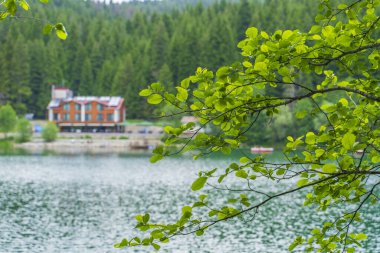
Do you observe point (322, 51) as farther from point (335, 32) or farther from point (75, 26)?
point (75, 26)

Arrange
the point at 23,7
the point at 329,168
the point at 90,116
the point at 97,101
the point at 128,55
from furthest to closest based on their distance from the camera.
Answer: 1. the point at 128,55
2. the point at 97,101
3. the point at 90,116
4. the point at 329,168
5. the point at 23,7

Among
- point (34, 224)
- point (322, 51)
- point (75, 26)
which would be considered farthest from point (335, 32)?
point (75, 26)

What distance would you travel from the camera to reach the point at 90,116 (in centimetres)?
11531

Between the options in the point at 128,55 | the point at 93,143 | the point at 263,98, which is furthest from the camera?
the point at 128,55

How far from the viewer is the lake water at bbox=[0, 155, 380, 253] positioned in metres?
25.8

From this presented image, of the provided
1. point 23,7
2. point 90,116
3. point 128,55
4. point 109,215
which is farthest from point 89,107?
point 23,7

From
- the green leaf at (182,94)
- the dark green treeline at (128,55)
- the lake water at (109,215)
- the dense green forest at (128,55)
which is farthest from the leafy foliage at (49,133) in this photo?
the green leaf at (182,94)

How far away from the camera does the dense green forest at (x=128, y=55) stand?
5044 inches

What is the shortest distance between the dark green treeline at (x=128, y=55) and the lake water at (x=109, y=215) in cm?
6804

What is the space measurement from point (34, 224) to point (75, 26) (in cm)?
13131

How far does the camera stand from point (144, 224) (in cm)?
438

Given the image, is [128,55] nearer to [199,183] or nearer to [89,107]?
[89,107]

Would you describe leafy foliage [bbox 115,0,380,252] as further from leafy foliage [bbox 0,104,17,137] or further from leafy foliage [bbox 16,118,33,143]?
leafy foliage [bbox 0,104,17,137]

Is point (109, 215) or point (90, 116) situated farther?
point (90, 116)
